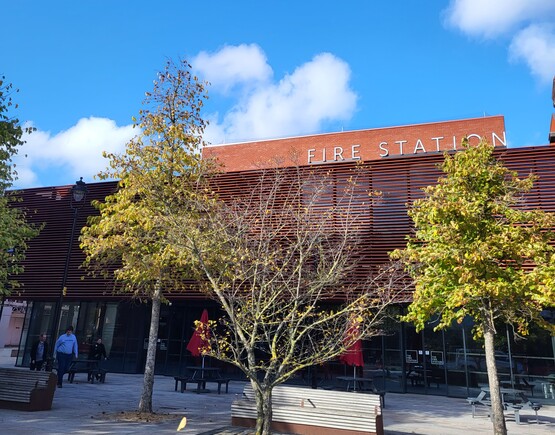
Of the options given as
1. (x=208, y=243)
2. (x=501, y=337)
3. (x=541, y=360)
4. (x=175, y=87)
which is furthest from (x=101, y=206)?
(x=541, y=360)

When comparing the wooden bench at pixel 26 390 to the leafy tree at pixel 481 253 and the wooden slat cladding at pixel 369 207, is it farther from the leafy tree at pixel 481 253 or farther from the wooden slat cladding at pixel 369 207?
the wooden slat cladding at pixel 369 207

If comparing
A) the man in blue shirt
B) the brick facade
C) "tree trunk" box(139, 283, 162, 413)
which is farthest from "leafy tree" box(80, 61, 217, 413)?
the brick facade

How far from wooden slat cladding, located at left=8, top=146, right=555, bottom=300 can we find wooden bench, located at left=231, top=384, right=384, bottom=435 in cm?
493

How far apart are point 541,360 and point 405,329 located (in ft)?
16.1

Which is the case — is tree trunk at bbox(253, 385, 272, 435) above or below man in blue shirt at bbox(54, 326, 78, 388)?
below

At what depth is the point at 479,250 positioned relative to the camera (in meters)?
8.54

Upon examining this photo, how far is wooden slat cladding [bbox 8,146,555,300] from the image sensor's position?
1616cm

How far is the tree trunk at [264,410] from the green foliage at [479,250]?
394 cm

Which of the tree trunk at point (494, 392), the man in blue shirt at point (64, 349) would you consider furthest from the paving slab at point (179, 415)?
the tree trunk at point (494, 392)

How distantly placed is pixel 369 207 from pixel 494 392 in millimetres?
9443

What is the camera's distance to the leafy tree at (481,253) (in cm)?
857

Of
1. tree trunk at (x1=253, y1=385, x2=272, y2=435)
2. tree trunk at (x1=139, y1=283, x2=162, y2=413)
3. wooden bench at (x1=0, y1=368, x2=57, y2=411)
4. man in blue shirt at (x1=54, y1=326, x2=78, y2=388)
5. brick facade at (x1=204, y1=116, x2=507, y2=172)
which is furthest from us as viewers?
brick facade at (x1=204, y1=116, x2=507, y2=172)

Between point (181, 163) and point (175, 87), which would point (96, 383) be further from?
point (175, 87)

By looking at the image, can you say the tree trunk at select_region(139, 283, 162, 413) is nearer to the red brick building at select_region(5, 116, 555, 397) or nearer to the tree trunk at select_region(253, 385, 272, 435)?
the tree trunk at select_region(253, 385, 272, 435)
